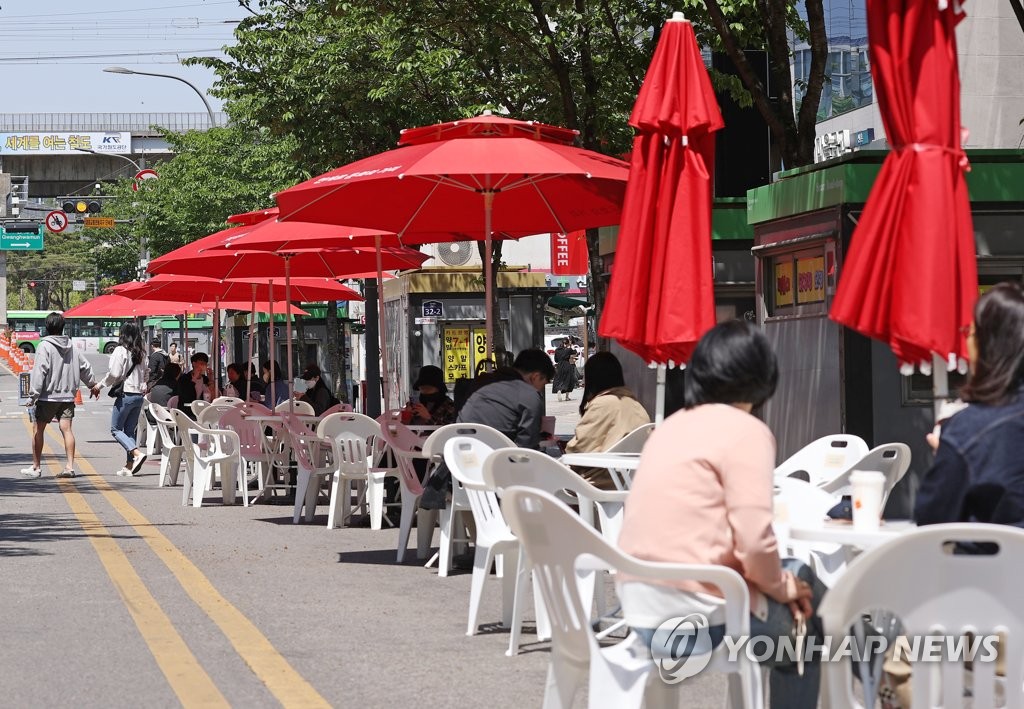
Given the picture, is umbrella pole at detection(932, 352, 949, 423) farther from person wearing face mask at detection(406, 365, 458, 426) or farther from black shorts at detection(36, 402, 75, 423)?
black shorts at detection(36, 402, 75, 423)

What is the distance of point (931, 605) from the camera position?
377 centimetres

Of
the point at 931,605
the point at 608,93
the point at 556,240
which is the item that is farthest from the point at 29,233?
the point at 931,605

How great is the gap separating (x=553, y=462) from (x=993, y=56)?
61.0 ft

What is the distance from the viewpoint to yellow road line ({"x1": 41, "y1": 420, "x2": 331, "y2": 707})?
6414 mm

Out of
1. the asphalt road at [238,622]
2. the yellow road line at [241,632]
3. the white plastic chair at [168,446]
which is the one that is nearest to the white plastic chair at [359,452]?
the asphalt road at [238,622]

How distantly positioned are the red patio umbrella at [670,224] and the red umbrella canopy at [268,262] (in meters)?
7.38

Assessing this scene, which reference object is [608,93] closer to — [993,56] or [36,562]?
[993,56]

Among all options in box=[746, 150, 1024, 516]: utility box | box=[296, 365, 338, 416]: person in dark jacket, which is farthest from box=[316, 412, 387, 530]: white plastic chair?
box=[296, 365, 338, 416]: person in dark jacket

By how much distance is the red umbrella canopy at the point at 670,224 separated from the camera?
8578mm

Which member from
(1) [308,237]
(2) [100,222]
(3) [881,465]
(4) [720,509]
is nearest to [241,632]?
(3) [881,465]

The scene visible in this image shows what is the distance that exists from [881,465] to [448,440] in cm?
240

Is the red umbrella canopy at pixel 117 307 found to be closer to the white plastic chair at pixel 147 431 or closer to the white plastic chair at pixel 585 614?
the white plastic chair at pixel 147 431

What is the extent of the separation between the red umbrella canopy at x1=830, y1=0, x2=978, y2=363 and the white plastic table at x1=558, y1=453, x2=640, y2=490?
79.1 inches

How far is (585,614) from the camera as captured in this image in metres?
4.80
